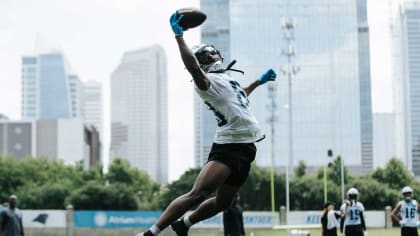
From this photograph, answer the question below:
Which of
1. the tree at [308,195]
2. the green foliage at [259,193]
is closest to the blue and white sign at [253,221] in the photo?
the green foliage at [259,193]

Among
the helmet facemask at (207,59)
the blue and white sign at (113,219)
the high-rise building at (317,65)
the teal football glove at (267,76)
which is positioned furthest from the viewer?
the high-rise building at (317,65)

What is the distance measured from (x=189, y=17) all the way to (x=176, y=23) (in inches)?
7.3

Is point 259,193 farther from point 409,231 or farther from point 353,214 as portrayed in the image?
point 409,231

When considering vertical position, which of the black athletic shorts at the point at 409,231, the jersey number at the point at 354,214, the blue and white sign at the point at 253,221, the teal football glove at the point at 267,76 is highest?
the teal football glove at the point at 267,76

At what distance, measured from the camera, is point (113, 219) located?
53.8 meters

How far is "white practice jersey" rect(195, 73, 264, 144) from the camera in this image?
351 inches

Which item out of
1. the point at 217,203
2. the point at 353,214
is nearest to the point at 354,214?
the point at 353,214


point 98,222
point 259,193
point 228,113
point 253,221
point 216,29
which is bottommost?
point 253,221

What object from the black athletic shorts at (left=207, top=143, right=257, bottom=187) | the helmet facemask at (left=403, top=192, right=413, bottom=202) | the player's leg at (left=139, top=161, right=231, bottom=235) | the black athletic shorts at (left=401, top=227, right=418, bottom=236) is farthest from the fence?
the player's leg at (left=139, top=161, right=231, bottom=235)

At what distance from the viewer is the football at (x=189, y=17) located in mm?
8805

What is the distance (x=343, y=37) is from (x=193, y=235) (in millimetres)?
115047

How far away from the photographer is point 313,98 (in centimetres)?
15862

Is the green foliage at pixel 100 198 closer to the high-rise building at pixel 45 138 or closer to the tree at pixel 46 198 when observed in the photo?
the tree at pixel 46 198

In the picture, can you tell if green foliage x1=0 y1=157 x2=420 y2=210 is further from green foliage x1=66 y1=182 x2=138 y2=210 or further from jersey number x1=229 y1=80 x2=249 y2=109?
jersey number x1=229 y1=80 x2=249 y2=109
